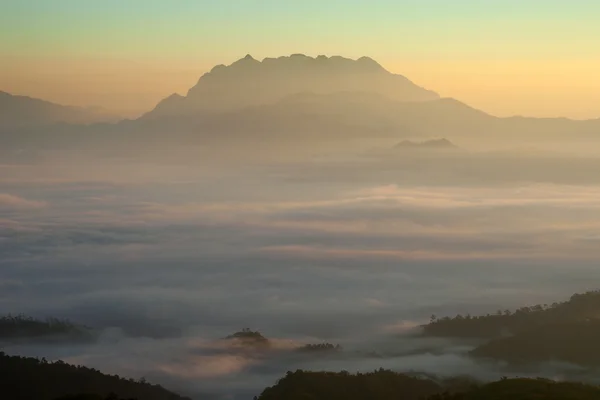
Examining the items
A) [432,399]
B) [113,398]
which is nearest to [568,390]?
[432,399]

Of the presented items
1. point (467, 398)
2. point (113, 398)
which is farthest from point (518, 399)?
point (113, 398)

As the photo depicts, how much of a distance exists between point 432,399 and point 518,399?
18776 mm

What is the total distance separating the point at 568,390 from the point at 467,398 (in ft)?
75.0

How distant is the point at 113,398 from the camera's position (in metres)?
198

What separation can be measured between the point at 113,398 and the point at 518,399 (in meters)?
89.6

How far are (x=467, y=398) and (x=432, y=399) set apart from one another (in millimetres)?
7770

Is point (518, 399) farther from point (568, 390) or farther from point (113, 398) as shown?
point (113, 398)

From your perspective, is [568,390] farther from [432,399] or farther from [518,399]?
[432,399]

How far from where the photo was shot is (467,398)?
198 metres

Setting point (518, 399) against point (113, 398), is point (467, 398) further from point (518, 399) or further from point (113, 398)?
point (113, 398)

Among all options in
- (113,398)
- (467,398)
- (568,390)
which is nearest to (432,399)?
(467,398)

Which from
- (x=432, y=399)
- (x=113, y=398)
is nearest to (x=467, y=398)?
(x=432, y=399)

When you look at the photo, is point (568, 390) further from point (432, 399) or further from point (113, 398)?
point (113, 398)

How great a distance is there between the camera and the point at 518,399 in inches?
7648
